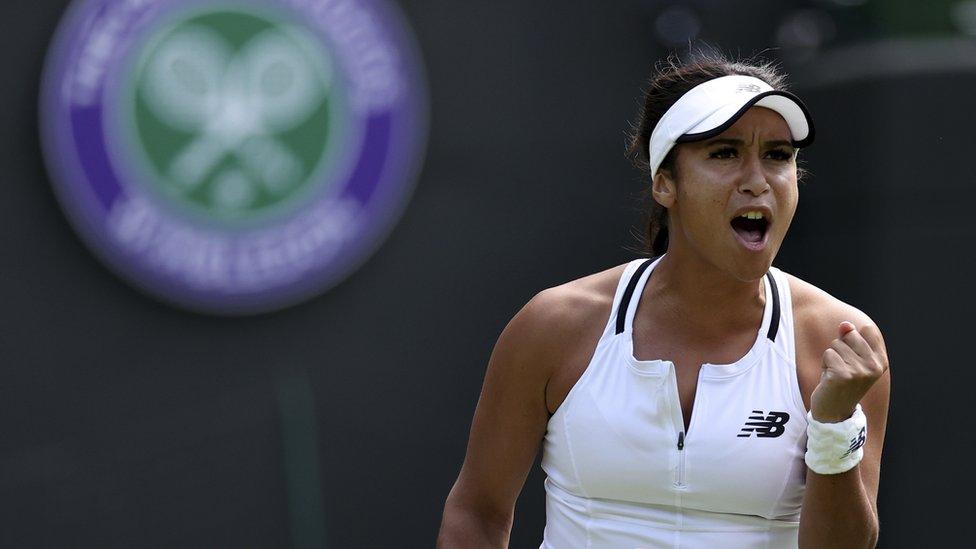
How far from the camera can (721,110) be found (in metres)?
2.46

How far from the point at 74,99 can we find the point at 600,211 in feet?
5.19

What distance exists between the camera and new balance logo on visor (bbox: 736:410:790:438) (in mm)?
2420

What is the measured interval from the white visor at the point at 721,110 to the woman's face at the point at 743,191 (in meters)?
0.03

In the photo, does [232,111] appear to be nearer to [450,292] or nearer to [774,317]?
[450,292]

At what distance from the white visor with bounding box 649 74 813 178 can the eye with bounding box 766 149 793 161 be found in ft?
0.07

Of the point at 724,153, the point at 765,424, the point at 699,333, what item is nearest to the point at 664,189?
the point at 724,153

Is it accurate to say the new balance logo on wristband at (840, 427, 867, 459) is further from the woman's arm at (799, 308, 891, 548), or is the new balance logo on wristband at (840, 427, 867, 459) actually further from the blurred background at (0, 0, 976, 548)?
the blurred background at (0, 0, 976, 548)

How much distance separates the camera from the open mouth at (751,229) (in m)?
2.45

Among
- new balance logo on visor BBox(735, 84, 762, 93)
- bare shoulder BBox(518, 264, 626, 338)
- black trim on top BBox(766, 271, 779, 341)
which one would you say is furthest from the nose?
bare shoulder BBox(518, 264, 626, 338)

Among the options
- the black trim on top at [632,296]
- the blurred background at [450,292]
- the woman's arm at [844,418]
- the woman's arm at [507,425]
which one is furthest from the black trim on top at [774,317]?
the blurred background at [450,292]

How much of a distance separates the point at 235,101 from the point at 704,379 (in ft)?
6.59

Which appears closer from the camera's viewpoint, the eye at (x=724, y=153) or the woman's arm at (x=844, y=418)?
the woman's arm at (x=844, y=418)

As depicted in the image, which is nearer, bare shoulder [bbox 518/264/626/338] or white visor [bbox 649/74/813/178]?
white visor [bbox 649/74/813/178]

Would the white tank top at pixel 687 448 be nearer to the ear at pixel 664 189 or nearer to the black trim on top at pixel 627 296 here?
the black trim on top at pixel 627 296
